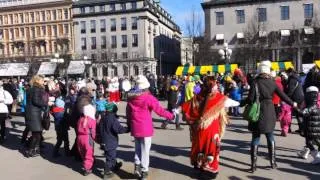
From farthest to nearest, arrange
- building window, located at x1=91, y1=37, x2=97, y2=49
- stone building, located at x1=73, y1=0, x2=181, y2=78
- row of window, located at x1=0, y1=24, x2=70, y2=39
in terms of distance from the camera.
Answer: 1. row of window, located at x1=0, y1=24, x2=70, y2=39
2. building window, located at x1=91, y1=37, x2=97, y2=49
3. stone building, located at x1=73, y1=0, x2=181, y2=78

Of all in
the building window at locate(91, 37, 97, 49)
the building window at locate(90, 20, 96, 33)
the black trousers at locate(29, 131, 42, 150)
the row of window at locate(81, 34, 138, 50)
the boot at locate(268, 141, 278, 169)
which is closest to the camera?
the boot at locate(268, 141, 278, 169)

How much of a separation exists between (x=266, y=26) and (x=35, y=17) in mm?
59759

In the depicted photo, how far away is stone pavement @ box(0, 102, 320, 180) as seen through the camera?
7934mm

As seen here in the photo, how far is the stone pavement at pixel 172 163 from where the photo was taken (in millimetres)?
7934

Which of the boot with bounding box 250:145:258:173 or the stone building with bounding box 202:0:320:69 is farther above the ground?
the stone building with bounding box 202:0:320:69

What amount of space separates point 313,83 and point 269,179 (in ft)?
14.1

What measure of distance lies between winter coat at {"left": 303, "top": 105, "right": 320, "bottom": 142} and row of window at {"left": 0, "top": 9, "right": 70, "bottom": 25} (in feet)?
300

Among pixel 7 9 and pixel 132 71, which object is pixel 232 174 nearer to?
pixel 132 71

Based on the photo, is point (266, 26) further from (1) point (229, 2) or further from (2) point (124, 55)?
(2) point (124, 55)

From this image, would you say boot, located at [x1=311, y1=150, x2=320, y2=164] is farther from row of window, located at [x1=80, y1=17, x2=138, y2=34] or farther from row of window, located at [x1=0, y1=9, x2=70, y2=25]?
row of window, located at [x1=0, y1=9, x2=70, y2=25]

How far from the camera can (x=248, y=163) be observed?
866 cm

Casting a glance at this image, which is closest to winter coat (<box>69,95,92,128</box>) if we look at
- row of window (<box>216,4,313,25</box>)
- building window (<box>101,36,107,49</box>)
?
row of window (<box>216,4,313,25</box>)

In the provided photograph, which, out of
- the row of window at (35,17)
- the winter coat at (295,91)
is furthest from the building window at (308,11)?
the row of window at (35,17)

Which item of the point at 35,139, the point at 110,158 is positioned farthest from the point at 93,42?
the point at 110,158
